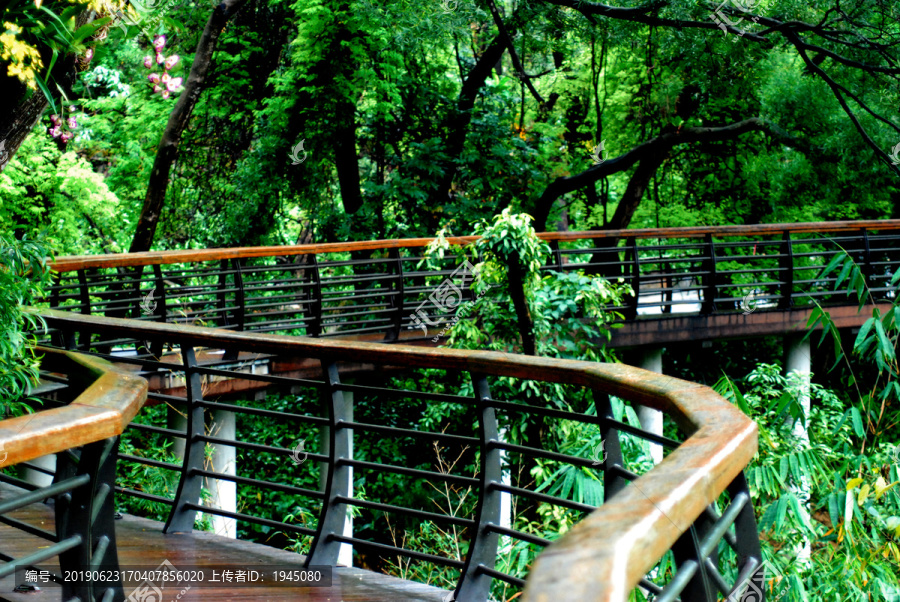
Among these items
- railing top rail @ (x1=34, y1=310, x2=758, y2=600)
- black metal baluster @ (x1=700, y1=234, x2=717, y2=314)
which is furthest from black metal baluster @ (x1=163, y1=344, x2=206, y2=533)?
black metal baluster @ (x1=700, y1=234, x2=717, y2=314)

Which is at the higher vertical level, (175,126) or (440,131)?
(440,131)

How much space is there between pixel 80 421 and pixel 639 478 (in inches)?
46.6

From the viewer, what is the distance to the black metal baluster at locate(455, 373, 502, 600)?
2.47 metres

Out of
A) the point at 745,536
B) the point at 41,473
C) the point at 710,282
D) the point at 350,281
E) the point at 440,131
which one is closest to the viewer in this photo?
the point at 745,536

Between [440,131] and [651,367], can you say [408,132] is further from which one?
[651,367]

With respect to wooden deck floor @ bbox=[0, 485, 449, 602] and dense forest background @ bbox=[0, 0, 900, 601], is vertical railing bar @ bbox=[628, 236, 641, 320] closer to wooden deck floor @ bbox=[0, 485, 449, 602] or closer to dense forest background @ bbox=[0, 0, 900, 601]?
dense forest background @ bbox=[0, 0, 900, 601]

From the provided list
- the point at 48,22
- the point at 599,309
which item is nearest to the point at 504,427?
the point at 599,309

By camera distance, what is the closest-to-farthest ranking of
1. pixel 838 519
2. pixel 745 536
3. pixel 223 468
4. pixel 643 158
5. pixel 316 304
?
pixel 745 536
pixel 838 519
pixel 223 468
pixel 316 304
pixel 643 158

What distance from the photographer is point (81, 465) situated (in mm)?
1863

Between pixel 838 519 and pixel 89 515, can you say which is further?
pixel 838 519

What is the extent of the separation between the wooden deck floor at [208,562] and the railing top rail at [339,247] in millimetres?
3091

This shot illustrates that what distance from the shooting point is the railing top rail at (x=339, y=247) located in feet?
21.7
